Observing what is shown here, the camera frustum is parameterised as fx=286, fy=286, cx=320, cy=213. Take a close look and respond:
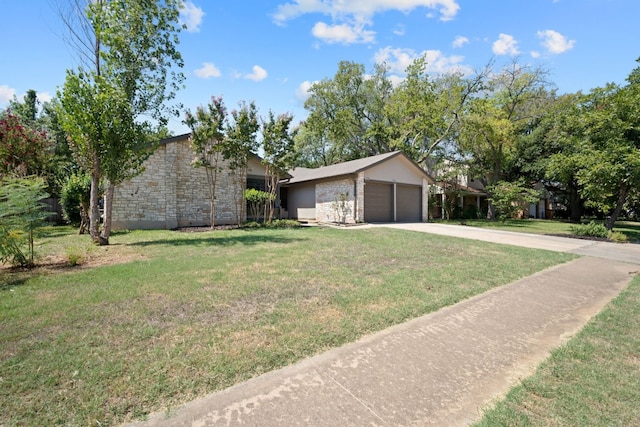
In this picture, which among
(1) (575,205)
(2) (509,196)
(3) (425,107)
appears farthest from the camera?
(1) (575,205)

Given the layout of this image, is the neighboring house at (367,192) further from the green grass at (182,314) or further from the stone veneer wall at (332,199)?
the green grass at (182,314)

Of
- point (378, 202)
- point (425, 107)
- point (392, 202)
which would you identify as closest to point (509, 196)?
point (392, 202)

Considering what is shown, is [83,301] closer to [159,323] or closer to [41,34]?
[159,323]

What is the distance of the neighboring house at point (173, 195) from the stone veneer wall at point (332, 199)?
549 cm

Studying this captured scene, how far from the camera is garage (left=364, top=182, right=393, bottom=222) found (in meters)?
17.7

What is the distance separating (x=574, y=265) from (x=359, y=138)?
→ 2566 centimetres

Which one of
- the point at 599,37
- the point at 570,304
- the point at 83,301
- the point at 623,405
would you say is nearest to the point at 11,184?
the point at 83,301

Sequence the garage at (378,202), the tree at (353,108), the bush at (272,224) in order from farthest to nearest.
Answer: the tree at (353,108) < the garage at (378,202) < the bush at (272,224)

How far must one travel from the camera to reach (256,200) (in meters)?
15.7

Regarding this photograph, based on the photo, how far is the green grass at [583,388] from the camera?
2.10m

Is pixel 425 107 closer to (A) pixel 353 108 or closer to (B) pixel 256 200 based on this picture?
(A) pixel 353 108

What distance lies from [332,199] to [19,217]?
14611 millimetres

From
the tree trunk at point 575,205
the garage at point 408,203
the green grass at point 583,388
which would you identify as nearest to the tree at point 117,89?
the green grass at point 583,388

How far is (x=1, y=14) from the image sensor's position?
8.60 meters
